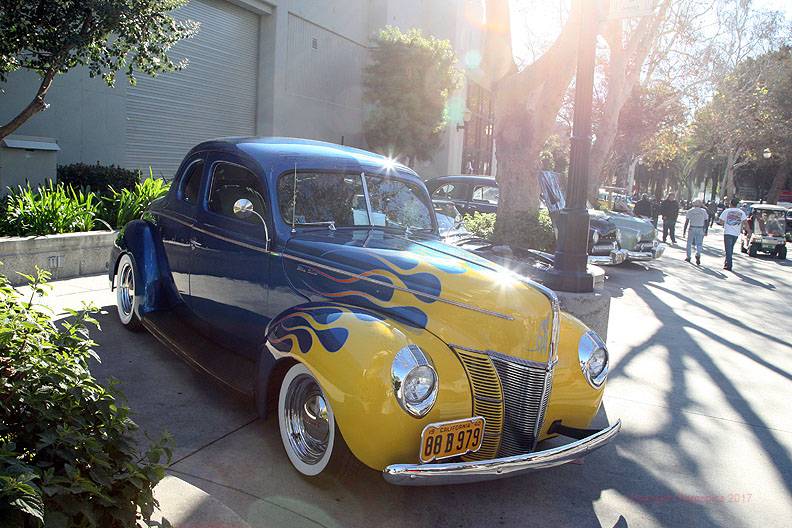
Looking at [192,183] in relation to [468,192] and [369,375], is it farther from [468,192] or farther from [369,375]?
[468,192]

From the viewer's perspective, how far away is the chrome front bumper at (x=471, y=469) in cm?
294

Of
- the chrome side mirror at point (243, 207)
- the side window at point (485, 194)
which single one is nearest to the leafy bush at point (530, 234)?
the side window at point (485, 194)

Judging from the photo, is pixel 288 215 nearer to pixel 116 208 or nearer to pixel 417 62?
pixel 116 208

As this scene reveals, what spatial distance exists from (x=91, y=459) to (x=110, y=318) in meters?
4.88

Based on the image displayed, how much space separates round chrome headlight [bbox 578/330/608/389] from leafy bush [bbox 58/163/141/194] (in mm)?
9652

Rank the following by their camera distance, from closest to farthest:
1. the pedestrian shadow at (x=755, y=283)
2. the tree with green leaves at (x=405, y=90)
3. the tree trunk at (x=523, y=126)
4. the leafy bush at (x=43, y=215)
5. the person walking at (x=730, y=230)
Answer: the leafy bush at (x=43, y=215) < the tree trunk at (x=523, y=126) < the pedestrian shadow at (x=755, y=283) < the person walking at (x=730, y=230) < the tree with green leaves at (x=405, y=90)

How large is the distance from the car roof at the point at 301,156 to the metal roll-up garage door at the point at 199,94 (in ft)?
34.3

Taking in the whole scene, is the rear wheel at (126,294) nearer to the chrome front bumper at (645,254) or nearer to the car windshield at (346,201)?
the car windshield at (346,201)

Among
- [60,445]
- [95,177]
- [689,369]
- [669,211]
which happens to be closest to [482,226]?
[689,369]

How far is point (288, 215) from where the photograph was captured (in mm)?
4406

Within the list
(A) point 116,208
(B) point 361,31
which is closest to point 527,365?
(A) point 116,208

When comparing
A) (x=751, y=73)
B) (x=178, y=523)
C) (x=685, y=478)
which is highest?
(x=751, y=73)

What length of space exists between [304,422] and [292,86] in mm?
17252

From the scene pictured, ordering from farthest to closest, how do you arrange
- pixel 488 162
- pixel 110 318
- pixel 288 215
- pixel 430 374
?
1. pixel 488 162
2. pixel 110 318
3. pixel 288 215
4. pixel 430 374
